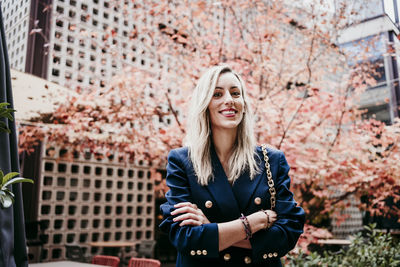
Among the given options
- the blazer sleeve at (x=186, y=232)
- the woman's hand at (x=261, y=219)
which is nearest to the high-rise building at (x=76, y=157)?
the blazer sleeve at (x=186, y=232)

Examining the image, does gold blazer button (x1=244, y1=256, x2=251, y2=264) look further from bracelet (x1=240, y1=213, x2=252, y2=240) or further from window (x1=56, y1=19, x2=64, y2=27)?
window (x1=56, y1=19, x2=64, y2=27)

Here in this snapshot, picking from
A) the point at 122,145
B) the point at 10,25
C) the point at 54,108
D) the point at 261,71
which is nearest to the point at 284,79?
the point at 261,71

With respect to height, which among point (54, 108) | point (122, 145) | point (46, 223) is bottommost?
point (46, 223)

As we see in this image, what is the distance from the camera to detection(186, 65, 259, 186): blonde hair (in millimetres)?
1568

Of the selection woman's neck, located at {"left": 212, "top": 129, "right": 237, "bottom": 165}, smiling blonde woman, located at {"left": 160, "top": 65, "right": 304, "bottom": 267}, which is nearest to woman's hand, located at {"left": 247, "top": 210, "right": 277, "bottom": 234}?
smiling blonde woman, located at {"left": 160, "top": 65, "right": 304, "bottom": 267}

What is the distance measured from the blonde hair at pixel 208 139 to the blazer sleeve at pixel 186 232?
95 mm

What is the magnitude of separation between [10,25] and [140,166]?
13.5 ft

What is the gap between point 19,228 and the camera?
7.27 ft

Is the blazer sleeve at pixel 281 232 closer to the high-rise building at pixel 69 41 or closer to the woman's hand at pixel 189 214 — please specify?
the woman's hand at pixel 189 214

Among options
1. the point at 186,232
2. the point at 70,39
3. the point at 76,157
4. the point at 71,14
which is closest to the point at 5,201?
the point at 186,232

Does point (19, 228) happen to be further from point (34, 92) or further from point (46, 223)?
point (46, 223)

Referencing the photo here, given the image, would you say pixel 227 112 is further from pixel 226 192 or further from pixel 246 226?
pixel 246 226

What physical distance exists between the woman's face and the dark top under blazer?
179mm

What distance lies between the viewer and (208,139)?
5.50 feet
